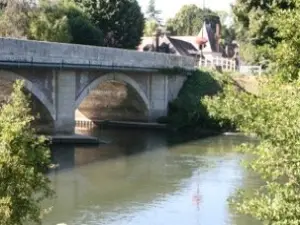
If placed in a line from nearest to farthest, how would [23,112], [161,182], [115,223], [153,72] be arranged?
[23,112] → [115,223] → [161,182] → [153,72]

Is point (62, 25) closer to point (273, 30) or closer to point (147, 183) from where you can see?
point (147, 183)

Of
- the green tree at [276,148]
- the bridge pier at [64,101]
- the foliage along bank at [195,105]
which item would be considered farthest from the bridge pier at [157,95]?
the green tree at [276,148]

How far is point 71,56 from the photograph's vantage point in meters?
26.9

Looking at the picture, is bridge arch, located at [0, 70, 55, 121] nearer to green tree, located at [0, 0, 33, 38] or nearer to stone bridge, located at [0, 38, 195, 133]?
stone bridge, located at [0, 38, 195, 133]

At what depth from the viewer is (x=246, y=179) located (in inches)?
832

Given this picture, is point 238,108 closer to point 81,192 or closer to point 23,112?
point 23,112

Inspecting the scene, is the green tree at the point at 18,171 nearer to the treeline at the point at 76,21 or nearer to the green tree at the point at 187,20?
the treeline at the point at 76,21

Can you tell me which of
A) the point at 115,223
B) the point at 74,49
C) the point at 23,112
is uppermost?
the point at 74,49

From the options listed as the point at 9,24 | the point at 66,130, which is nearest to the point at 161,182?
the point at 66,130

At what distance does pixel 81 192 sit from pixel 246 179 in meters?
5.68

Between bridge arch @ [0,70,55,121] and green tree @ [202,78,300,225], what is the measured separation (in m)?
16.8

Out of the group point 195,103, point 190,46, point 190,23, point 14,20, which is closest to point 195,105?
point 195,103

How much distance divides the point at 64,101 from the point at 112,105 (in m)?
10.7

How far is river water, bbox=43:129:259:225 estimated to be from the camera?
635 inches
